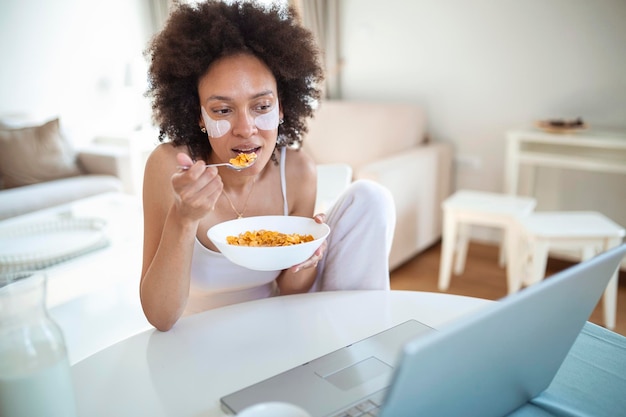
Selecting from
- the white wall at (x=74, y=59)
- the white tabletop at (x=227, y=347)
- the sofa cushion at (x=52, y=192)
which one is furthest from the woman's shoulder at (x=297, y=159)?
the white wall at (x=74, y=59)

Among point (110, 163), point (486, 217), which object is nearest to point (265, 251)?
point (486, 217)

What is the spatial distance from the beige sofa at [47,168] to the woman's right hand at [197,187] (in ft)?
8.76

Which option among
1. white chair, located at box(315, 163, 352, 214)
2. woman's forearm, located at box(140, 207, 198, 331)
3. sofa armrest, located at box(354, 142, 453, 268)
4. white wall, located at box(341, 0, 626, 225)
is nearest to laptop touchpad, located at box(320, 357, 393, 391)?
woman's forearm, located at box(140, 207, 198, 331)

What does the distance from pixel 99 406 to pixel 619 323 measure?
232cm

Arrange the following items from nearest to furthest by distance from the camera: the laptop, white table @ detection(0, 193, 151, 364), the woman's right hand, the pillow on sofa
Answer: the laptop < the woman's right hand < white table @ detection(0, 193, 151, 364) < the pillow on sofa

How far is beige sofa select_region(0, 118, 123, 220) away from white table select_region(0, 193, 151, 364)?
51.8 inches

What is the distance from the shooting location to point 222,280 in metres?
1.30

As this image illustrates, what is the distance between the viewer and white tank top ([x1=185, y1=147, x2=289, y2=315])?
4.07 feet

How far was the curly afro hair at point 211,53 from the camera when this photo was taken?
4.09 ft

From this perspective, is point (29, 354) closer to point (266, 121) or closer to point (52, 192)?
point (266, 121)

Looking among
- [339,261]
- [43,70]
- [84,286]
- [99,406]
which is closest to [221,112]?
[339,261]

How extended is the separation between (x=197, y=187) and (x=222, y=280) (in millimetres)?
418

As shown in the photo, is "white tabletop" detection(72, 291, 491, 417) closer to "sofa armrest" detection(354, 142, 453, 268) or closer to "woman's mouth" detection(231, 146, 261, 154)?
"woman's mouth" detection(231, 146, 261, 154)

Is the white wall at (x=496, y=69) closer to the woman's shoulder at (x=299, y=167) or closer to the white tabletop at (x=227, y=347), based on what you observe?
the woman's shoulder at (x=299, y=167)
